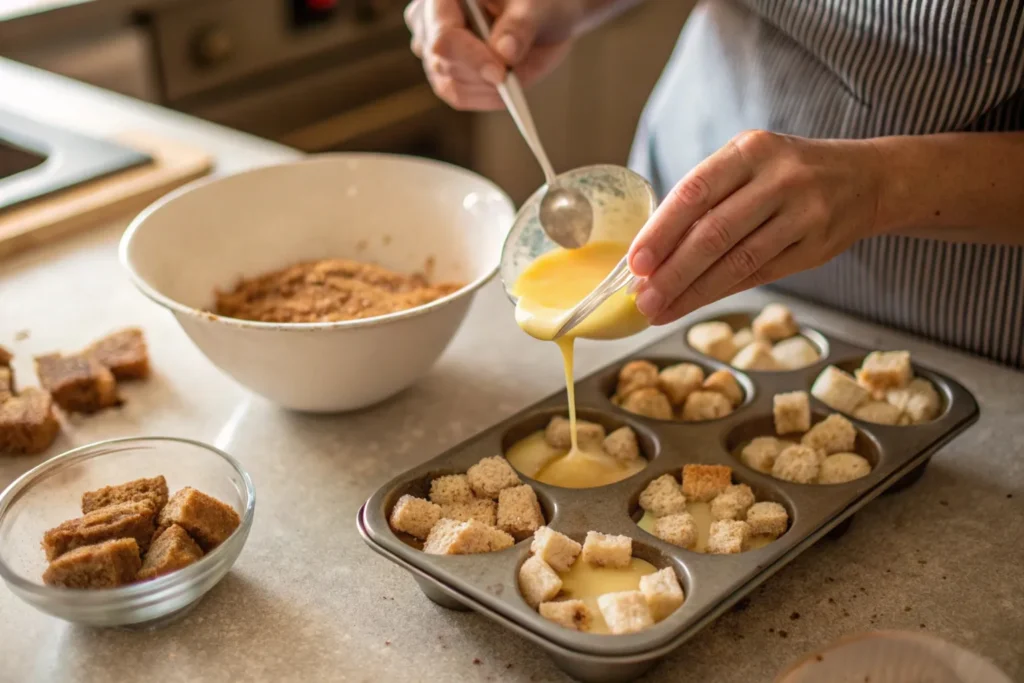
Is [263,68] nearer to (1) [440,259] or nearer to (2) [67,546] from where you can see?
(1) [440,259]

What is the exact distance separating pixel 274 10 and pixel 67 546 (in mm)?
2459

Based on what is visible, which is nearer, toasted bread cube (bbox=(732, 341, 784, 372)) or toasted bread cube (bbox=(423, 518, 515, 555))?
toasted bread cube (bbox=(423, 518, 515, 555))

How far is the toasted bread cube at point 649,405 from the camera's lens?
1319mm

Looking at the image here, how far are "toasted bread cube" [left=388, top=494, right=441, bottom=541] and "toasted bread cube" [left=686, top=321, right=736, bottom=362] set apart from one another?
1.77 ft

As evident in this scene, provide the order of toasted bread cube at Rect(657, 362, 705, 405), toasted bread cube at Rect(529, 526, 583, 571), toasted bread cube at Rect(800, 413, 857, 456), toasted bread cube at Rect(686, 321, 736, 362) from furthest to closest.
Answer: toasted bread cube at Rect(686, 321, 736, 362) → toasted bread cube at Rect(657, 362, 705, 405) → toasted bread cube at Rect(800, 413, 857, 456) → toasted bread cube at Rect(529, 526, 583, 571)

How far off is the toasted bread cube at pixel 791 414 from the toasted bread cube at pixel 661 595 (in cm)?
36

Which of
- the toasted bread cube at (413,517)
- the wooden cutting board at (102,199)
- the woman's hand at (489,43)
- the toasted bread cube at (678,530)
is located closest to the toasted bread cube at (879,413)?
the toasted bread cube at (678,530)

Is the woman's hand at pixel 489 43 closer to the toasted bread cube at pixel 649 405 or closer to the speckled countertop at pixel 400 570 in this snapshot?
the speckled countertop at pixel 400 570

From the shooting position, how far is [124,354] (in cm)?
150

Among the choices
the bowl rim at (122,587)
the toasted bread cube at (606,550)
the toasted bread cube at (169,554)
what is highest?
the bowl rim at (122,587)

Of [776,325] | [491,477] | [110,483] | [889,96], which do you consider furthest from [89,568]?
[889,96]

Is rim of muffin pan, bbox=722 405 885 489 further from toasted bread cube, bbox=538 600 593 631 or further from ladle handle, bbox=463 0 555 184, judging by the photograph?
ladle handle, bbox=463 0 555 184

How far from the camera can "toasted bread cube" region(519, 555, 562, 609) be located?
39.2 inches

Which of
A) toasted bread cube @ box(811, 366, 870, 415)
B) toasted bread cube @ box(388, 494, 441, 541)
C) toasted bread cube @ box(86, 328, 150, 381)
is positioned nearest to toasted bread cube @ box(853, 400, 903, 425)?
toasted bread cube @ box(811, 366, 870, 415)
